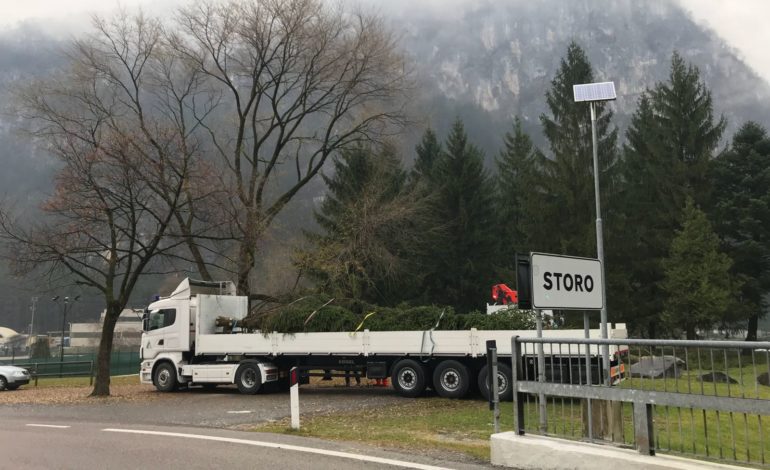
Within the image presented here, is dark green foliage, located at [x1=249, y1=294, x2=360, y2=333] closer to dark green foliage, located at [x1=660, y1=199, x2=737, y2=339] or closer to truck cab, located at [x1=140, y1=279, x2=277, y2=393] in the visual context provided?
truck cab, located at [x1=140, y1=279, x2=277, y2=393]

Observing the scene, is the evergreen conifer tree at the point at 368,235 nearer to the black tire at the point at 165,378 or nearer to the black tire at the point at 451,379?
the black tire at the point at 165,378

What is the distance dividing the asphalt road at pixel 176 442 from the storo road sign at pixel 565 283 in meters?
2.16

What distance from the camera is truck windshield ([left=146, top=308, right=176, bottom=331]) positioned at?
819 inches

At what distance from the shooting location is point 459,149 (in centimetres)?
4672

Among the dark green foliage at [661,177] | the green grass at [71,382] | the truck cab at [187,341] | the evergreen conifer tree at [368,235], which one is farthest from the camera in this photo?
the dark green foliage at [661,177]

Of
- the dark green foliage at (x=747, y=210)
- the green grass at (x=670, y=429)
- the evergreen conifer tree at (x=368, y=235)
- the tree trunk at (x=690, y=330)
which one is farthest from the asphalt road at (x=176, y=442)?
the dark green foliage at (x=747, y=210)

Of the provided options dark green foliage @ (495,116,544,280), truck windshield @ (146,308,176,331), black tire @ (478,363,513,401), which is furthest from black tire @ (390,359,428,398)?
dark green foliage @ (495,116,544,280)

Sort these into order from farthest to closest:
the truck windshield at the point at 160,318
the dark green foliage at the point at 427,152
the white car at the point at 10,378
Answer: the dark green foliage at the point at 427,152
the white car at the point at 10,378
the truck windshield at the point at 160,318

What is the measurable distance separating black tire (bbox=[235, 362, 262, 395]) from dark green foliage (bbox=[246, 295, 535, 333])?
121 centimetres

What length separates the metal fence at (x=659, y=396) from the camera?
5.29m

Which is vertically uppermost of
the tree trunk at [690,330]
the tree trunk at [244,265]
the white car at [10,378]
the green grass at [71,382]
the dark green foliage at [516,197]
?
the dark green foliage at [516,197]

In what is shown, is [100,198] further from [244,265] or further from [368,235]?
[368,235]

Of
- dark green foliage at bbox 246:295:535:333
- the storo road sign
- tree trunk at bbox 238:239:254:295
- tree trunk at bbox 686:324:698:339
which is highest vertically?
tree trunk at bbox 238:239:254:295

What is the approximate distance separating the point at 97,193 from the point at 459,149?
102ft
